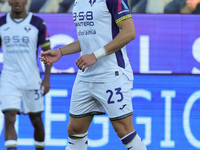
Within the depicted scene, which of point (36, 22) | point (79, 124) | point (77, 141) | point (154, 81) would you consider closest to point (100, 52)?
point (79, 124)

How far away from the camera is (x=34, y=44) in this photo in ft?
18.3

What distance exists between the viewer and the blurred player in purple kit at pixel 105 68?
4.02 metres

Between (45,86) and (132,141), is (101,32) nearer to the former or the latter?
(132,141)

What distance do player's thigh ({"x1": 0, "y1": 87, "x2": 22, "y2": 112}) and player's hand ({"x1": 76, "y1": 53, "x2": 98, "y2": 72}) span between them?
169cm

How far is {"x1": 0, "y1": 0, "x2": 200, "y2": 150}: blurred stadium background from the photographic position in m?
6.31

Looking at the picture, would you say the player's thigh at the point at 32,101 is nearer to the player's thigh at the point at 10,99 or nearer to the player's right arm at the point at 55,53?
the player's thigh at the point at 10,99

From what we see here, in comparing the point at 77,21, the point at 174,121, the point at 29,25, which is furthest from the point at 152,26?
the point at 77,21

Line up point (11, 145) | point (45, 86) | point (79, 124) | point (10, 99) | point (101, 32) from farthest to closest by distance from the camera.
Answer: point (45, 86) → point (10, 99) → point (11, 145) → point (79, 124) → point (101, 32)

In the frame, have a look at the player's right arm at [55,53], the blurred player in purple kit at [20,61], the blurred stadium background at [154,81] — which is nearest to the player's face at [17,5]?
the blurred player in purple kit at [20,61]

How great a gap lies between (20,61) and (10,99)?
16.3 inches

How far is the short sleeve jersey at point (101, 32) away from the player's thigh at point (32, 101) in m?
1.50

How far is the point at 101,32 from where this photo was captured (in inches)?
162

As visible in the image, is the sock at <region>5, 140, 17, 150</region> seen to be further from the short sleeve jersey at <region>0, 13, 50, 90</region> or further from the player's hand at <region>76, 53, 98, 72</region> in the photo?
the player's hand at <region>76, 53, 98, 72</region>

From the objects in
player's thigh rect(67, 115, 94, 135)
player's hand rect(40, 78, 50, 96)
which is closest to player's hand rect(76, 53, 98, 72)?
player's thigh rect(67, 115, 94, 135)
